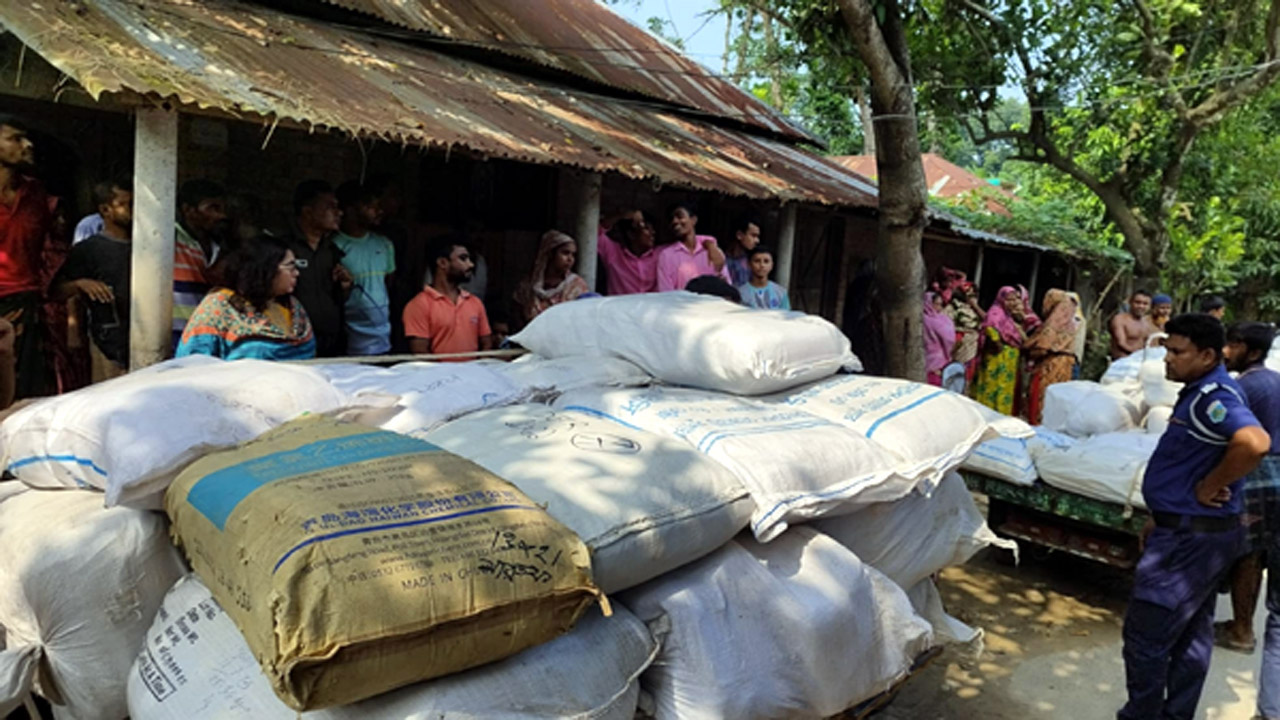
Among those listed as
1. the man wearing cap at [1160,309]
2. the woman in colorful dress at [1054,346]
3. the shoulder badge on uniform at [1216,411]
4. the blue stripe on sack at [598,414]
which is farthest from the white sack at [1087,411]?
the blue stripe on sack at [598,414]

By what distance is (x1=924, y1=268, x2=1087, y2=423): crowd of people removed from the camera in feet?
26.7

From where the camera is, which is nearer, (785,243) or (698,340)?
(698,340)

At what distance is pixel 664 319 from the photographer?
10.3 feet

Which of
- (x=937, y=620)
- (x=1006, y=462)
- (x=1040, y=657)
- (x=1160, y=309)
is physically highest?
(x=1160, y=309)

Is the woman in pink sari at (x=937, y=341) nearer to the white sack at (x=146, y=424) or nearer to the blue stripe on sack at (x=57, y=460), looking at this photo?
the white sack at (x=146, y=424)

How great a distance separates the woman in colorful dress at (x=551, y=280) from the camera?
520cm

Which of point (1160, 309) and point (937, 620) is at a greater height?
point (1160, 309)

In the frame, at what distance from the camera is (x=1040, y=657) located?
4.44 metres

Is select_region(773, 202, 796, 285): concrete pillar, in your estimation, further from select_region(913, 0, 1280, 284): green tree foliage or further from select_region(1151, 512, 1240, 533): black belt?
select_region(1151, 512, 1240, 533): black belt

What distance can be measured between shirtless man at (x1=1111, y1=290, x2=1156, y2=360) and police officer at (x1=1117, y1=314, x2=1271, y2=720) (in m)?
5.66

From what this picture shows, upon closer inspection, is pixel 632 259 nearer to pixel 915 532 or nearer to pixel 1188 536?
pixel 915 532

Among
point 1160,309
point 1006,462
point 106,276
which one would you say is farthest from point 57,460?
point 1160,309

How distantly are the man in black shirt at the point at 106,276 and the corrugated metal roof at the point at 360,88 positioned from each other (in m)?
0.77

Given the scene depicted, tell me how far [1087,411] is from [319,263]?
466 centimetres
